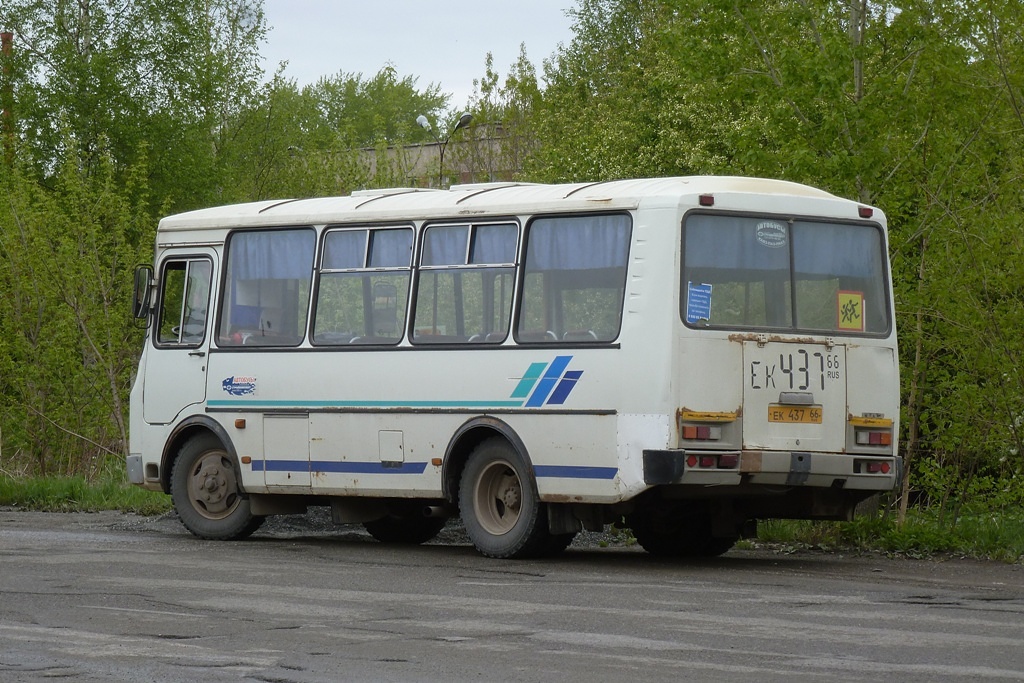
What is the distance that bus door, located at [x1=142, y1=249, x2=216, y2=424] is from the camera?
17.0m

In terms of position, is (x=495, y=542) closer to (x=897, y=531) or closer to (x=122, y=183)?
(x=897, y=531)

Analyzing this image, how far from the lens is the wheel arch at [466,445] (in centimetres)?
1434

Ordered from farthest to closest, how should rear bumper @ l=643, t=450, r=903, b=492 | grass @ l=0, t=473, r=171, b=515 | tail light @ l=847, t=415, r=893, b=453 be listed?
grass @ l=0, t=473, r=171, b=515
tail light @ l=847, t=415, r=893, b=453
rear bumper @ l=643, t=450, r=903, b=492

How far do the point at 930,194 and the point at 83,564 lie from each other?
757 centimetres

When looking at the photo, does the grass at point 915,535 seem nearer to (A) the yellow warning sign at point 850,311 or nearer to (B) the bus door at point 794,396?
(B) the bus door at point 794,396

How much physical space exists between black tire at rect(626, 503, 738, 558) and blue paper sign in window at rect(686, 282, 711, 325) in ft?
7.80

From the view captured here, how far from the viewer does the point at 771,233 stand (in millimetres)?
14094

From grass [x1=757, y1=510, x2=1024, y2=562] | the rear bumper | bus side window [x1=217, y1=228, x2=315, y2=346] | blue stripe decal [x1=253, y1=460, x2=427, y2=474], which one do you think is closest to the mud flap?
the rear bumper

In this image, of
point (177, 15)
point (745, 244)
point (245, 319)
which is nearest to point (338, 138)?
point (177, 15)

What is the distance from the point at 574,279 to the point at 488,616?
14.1 ft

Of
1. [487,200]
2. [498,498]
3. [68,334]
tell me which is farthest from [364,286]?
[68,334]

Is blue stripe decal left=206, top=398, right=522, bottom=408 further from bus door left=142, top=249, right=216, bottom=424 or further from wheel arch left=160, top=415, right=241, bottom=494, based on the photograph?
bus door left=142, top=249, right=216, bottom=424

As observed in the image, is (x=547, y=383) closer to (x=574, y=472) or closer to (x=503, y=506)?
(x=574, y=472)

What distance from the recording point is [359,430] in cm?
1555
